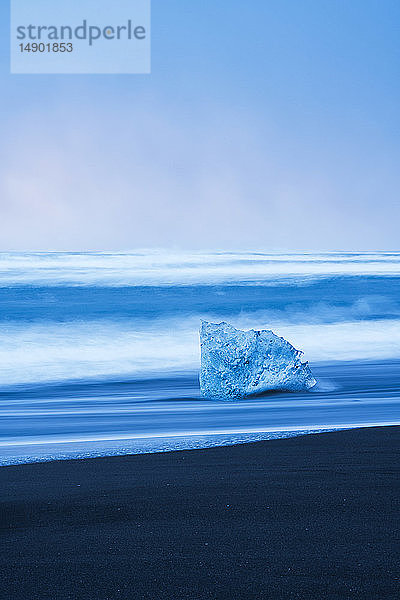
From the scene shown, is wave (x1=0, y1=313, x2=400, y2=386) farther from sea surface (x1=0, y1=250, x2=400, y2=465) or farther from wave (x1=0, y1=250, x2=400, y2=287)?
wave (x1=0, y1=250, x2=400, y2=287)

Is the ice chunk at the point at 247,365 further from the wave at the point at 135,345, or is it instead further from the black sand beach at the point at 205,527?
the wave at the point at 135,345

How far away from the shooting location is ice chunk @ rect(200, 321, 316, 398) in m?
5.37

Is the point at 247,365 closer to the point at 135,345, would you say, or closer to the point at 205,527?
the point at 205,527

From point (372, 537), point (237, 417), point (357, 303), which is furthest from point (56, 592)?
point (357, 303)

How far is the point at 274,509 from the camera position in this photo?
7.09 ft

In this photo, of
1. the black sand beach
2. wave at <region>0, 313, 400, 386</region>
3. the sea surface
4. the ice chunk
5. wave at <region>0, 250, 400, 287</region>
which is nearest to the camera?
the black sand beach

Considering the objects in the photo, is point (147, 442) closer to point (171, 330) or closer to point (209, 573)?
point (209, 573)

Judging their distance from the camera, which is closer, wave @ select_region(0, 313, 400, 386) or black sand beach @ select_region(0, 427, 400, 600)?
black sand beach @ select_region(0, 427, 400, 600)

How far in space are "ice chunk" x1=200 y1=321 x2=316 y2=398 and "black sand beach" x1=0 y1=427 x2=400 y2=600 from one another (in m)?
2.32

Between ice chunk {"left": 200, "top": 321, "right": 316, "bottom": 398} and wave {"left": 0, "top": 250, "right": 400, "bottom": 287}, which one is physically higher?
wave {"left": 0, "top": 250, "right": 400, "bottom": 287}

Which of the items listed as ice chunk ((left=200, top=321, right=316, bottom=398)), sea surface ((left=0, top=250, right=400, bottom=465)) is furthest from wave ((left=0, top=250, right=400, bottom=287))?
ice chunk ((left=200, top=321, right=316, bottom=398))

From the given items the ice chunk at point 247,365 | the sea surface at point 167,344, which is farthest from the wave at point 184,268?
the ice chunk at point 247,365

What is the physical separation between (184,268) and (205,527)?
23.5m

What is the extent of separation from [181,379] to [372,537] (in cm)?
583
